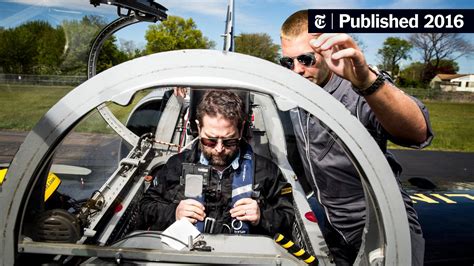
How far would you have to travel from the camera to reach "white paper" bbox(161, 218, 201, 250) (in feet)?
3.82

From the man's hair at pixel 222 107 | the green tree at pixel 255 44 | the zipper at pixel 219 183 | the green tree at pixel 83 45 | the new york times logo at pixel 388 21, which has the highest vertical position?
the green tree at pixel 255 44

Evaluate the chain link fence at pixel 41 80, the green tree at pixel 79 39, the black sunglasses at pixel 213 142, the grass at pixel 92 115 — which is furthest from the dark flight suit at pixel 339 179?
the chain link fence at pixel 41 80

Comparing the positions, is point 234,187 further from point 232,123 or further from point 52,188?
point 52,188

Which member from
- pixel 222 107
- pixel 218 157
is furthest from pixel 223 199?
pixel 222 107

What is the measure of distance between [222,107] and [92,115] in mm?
630

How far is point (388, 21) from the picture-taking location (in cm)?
155

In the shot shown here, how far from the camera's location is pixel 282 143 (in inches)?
101

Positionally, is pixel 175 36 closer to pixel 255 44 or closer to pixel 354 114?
pixel 255 44

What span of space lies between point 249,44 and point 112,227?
41977 millimetres

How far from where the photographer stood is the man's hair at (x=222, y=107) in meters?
1.68

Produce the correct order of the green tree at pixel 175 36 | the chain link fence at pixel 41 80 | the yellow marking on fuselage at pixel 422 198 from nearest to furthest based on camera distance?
the yellow marking on fuselage at pixel 422 198 < the chain link fence at pixel 41 80 < the green tree at pixel 175 36

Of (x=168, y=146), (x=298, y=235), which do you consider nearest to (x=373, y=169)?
(x=298, y=235)

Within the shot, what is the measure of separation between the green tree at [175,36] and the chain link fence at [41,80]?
3252 cm

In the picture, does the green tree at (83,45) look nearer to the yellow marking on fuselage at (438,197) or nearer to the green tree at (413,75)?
the yellow marking on fuselage at (438,197)
